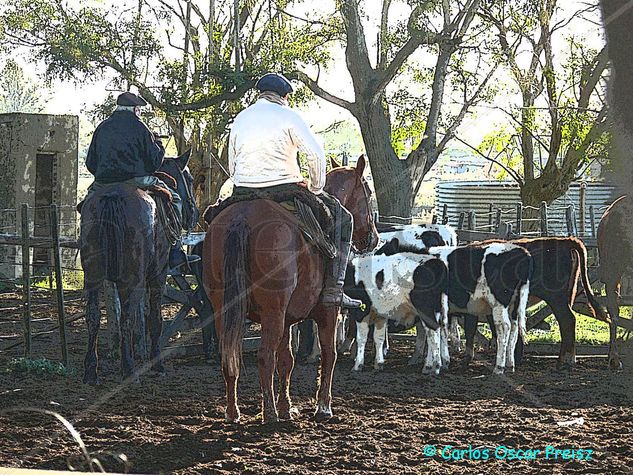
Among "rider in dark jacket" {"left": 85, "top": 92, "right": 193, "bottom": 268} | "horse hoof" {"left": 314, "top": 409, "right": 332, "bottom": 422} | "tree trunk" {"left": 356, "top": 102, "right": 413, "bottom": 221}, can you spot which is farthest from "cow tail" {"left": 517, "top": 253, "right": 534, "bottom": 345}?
"tree trunk" {"left": 356, "top": 102, "right": 413, "bottom": 221}

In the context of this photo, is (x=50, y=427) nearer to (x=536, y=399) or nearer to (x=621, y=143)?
(x=536, y=399)

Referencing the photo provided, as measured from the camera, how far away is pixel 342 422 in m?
6.99

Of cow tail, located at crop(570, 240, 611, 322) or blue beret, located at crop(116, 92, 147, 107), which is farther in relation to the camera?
cow tail, located at crop(570, 240, 611, 322)

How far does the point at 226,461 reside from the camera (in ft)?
17.9

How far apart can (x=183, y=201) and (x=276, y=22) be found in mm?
11241

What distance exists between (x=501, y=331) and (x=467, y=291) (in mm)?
570

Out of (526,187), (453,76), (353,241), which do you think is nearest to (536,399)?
(353,241)

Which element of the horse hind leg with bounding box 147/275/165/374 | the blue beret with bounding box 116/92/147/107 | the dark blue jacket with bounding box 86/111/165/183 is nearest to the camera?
the dark blue jacket with bounding box 86/111/165/183

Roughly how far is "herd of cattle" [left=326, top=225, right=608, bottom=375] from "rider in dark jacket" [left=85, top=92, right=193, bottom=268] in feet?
8.51

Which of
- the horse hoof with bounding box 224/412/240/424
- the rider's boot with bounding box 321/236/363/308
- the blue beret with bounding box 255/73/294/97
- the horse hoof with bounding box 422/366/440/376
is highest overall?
the blue beret with bounding box 255/73/294/97

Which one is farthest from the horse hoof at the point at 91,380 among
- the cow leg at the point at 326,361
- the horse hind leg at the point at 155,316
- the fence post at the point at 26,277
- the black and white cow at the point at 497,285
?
the black and white cow at the point at 497,285

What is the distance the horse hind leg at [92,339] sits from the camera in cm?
888

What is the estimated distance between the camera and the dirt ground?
5.46 meters

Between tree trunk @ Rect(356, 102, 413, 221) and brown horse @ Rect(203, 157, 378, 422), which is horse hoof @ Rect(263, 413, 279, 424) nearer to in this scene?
brown horse @ Rect(203, 157, 378, 422)
